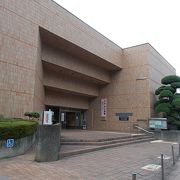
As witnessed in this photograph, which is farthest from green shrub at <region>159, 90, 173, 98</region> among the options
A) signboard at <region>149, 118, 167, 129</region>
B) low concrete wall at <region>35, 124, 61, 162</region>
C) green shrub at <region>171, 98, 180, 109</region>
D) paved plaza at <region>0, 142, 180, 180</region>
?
low concrete wall at <region>35, 124, 61, 162</region>

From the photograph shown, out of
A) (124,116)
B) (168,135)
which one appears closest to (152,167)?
(168,135)

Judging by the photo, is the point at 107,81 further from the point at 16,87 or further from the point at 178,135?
the point at 16,87

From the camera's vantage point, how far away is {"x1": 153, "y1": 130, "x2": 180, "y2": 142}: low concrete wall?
1842 centimetres

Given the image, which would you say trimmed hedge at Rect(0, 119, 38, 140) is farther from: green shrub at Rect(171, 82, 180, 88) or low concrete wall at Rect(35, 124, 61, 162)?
green shrub at Rect(171, 82, 180, 88)

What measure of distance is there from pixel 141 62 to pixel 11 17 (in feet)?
46.2

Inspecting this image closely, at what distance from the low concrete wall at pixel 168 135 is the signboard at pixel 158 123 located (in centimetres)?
56

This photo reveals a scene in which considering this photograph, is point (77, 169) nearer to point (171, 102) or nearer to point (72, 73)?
point (72, 73)

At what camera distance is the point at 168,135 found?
18.7m

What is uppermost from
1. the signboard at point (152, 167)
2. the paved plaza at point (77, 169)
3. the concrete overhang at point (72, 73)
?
the concrete overhang at point (72, 73)

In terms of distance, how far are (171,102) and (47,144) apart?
15.1 metres

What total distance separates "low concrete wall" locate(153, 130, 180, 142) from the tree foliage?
1309mm

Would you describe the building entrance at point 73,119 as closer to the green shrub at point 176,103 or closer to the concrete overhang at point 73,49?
the concrete overhang at point 73,49

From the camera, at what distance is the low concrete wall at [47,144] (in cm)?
764

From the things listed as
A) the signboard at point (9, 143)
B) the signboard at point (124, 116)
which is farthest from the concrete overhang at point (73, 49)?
the signboard at point (9, 143)
